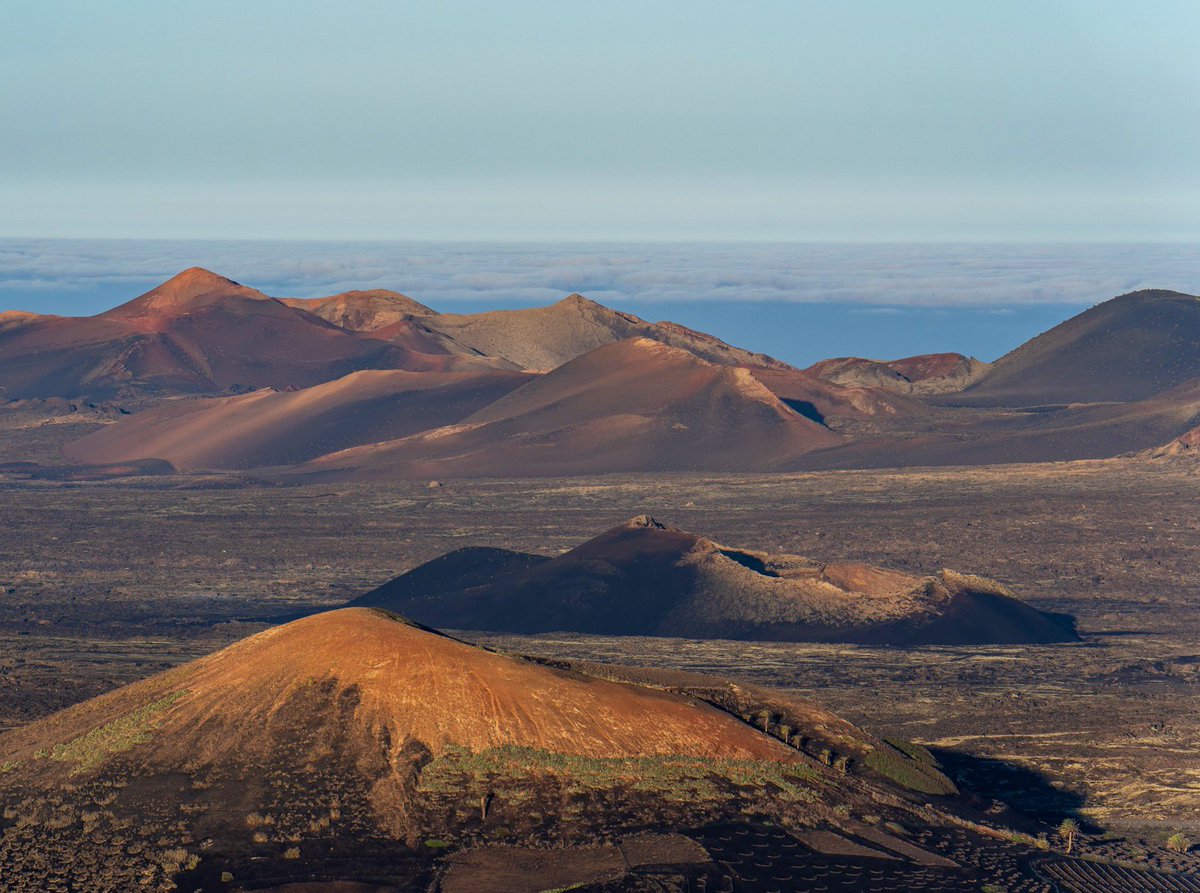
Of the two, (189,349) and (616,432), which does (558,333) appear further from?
(616,432)

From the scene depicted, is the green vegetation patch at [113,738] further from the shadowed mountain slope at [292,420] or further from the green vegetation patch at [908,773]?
the shadowed mountain slope at [292,420]

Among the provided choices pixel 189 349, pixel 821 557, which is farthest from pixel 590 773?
pixel 189 349

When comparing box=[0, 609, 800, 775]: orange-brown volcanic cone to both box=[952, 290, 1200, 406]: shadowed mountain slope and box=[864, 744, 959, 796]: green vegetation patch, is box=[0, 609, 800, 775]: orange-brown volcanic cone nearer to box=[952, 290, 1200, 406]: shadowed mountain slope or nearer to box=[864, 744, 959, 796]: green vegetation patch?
box=[864, 744, 959, 796]: green vegetation patch

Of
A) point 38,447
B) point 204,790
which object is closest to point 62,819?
point 204,790

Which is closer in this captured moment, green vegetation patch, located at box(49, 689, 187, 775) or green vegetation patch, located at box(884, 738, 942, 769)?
green vegetation patch, located at box(49, 689, 187, 775)

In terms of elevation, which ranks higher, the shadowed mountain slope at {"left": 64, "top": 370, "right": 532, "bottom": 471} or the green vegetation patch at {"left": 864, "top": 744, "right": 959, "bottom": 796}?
the green vegetation patch at {"left": 864, "top": 744, "right": 959, "bottom": 796}

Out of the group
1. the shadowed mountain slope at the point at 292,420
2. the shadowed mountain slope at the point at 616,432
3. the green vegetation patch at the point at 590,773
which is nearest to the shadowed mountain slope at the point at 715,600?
the green vegetation patch at the point at 590,773

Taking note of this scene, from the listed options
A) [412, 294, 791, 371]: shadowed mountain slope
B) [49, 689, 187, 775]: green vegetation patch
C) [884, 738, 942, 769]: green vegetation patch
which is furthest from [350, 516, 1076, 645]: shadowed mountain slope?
[412, 294, 791, 371]: shadowed mountain slope
